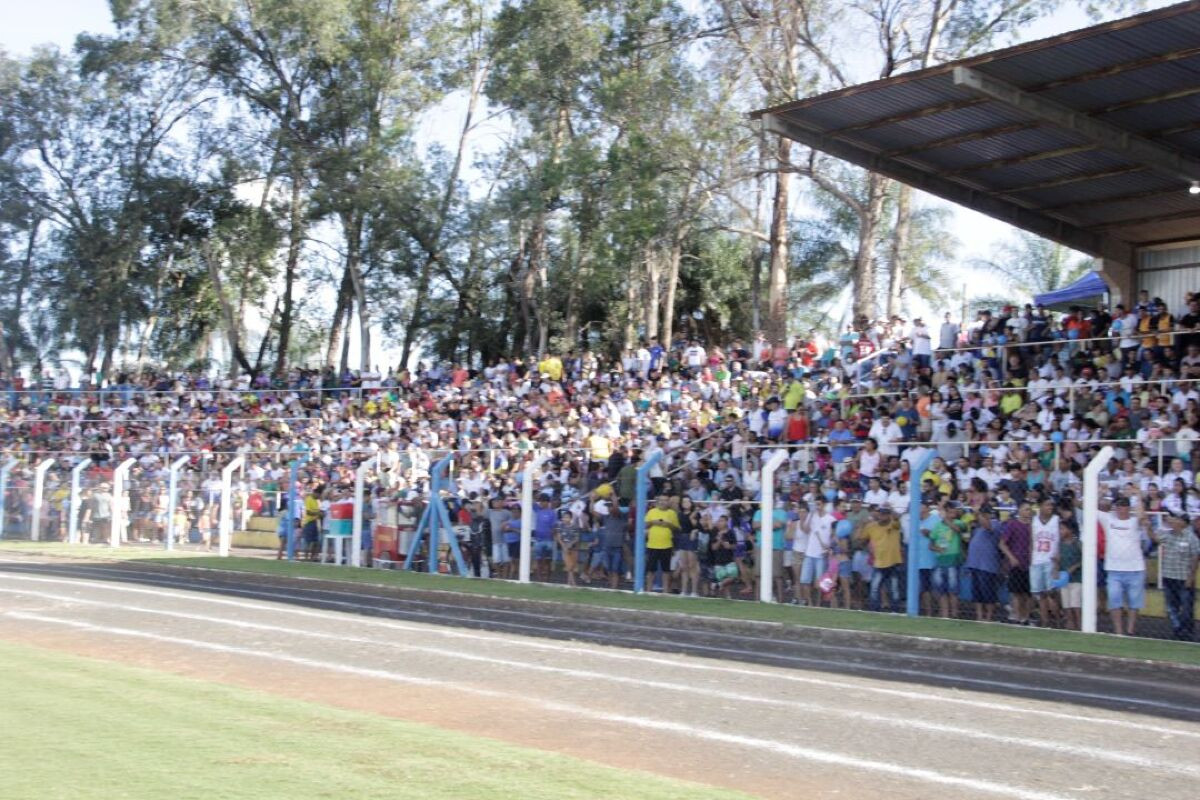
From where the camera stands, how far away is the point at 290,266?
48.4m

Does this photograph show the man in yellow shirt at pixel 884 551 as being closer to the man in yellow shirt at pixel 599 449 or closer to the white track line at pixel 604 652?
the white track line at pixel 604 652

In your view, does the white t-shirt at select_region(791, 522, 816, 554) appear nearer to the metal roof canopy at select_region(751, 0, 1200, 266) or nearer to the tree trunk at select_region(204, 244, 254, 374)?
the metal roof canopy at select_region(751, 0, 1200, 266)

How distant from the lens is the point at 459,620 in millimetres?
17406

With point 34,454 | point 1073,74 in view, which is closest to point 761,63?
point 1073,74

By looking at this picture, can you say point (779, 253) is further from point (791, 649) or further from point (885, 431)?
point (791, 649)

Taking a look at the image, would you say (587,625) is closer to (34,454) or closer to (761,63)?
(761,63)

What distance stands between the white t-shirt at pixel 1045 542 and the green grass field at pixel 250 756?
9.25 meters

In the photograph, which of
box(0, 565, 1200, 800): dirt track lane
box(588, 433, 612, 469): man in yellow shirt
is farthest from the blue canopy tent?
box(0, 565, 1200, 800): dirt track lane

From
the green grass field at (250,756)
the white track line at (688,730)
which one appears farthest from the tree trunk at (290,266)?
the green grass field at (250,756)

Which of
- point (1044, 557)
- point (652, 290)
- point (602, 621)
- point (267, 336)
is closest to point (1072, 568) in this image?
point (1044, 557)

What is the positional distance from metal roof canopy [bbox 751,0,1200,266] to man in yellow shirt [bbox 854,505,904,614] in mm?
6464

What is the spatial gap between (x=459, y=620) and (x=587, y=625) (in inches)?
68.9

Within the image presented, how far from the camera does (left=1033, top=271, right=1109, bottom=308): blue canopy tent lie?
2989 cm

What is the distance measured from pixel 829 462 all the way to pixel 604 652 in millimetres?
7083
